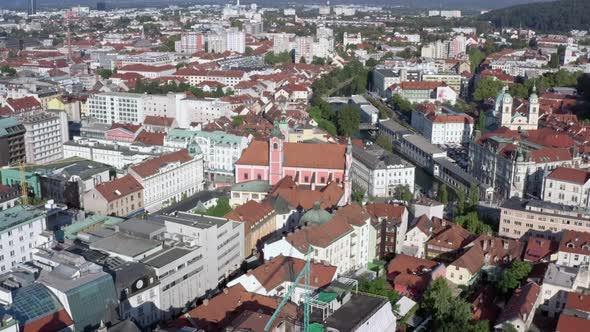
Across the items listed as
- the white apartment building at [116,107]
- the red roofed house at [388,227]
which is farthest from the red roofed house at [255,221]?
the white apartment building at [116,107]

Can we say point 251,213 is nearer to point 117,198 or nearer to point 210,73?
point 117,198

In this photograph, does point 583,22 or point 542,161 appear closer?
point 542,161

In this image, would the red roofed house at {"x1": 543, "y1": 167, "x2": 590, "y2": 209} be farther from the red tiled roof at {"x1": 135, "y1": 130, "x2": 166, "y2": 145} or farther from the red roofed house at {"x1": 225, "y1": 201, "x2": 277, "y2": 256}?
the red tiled roof at {"x1": 135, "y1": 130, "x2": 166, "y2": 145}

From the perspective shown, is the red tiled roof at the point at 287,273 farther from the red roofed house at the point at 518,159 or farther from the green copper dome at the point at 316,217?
the red roofed house at the point at 518,159

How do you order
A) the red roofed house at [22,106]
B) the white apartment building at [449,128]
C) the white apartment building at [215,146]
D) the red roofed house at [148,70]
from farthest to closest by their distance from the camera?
the red roofed house at [148,70], the white apartment building at [449,128], the red roofed house at [22,106], the white apartment building at [215,146]

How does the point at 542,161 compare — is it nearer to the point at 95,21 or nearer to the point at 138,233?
the point at 138,233


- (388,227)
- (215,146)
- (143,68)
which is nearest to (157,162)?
(215,146)

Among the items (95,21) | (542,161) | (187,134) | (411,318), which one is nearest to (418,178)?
(542,161)
